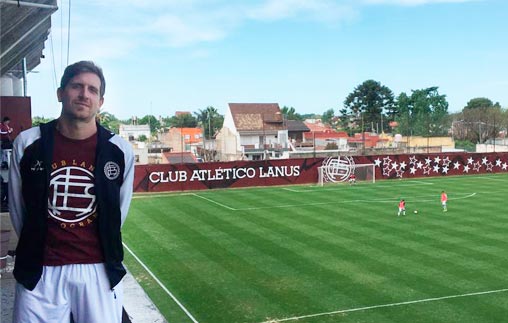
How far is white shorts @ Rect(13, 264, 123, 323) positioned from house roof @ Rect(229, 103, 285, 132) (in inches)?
2399

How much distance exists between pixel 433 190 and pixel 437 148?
3140 centimetres

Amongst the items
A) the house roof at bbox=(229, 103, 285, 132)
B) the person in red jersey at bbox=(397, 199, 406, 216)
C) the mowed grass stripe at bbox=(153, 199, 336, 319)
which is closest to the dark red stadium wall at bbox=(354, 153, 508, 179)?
the person in red jersey at bbox=(397, 199, 406, 216)

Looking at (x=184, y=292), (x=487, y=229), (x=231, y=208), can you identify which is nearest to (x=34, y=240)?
(x=184, y=292)

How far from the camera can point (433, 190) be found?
34.0m

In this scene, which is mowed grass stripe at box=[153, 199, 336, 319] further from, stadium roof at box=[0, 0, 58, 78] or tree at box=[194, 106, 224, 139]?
tree at box=[194, 106, 224, 139]

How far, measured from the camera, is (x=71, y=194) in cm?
323

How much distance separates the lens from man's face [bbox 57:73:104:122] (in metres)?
3.23

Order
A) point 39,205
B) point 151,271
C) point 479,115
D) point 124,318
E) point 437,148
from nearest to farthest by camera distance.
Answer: point 39,205 < point 124,318 < point 151,271 < point 437,148 < point 479,115

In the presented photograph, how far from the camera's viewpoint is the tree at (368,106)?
4232 inches

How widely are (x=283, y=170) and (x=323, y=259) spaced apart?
23.4 metres

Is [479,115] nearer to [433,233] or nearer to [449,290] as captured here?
[433,233]

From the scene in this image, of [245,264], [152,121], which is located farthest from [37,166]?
[152,121]

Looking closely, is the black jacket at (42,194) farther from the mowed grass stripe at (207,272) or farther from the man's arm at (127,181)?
the mowed grass stripe at (207,272)

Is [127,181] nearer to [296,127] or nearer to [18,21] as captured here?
[18,21]
